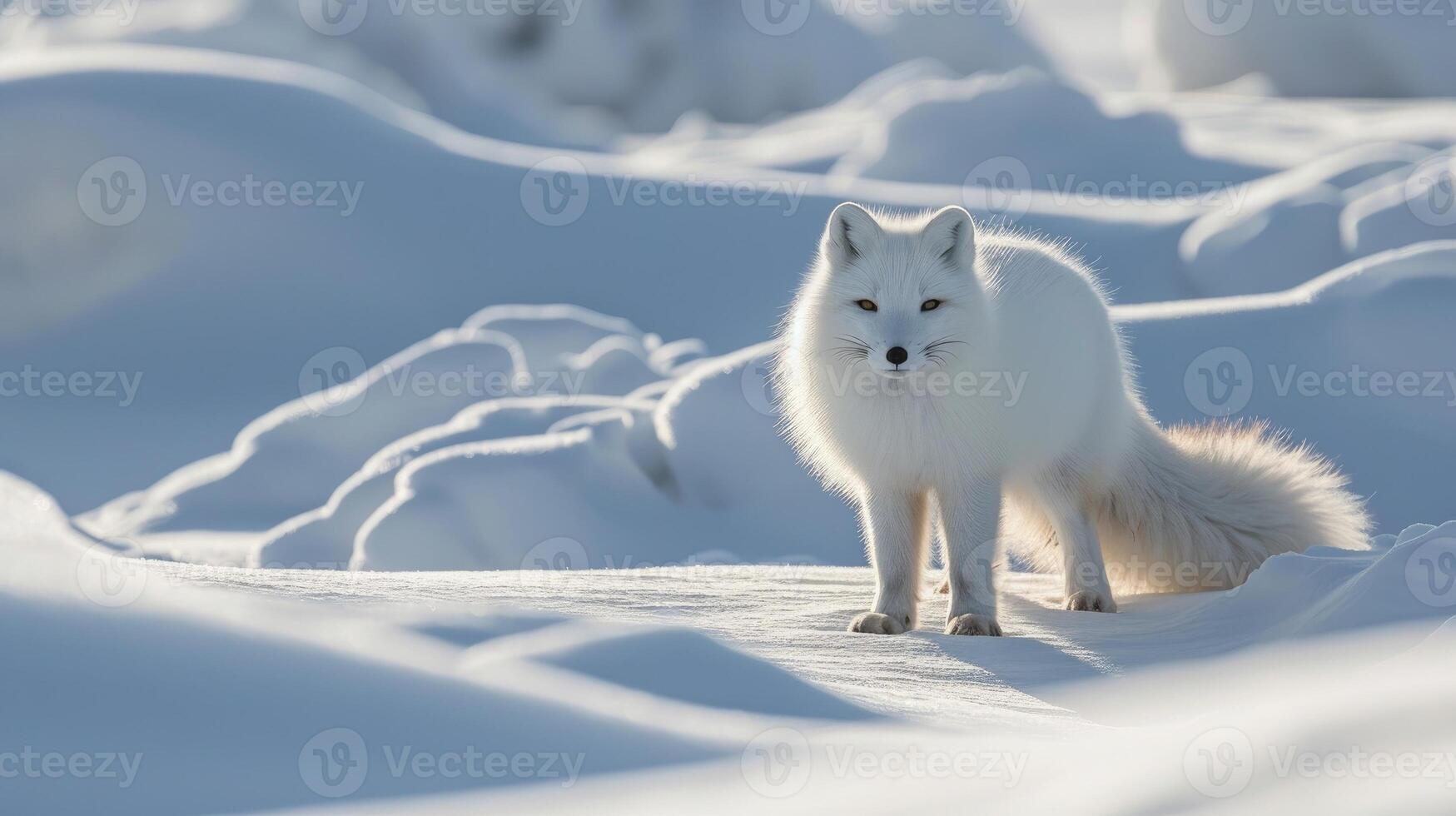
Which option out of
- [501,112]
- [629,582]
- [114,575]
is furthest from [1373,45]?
[114,575]

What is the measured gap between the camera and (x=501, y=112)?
23.7 m

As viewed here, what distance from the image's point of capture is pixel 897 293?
2744mm

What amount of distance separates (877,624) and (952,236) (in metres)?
→ 0.81

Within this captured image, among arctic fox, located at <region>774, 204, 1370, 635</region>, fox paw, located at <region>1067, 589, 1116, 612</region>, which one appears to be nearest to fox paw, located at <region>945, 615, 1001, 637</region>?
arctic fox, located at <region>774, 204, 1370, 635</region>

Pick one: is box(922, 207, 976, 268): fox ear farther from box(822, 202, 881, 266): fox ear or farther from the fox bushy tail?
the fox bushy tail

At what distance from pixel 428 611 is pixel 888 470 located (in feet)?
4.17

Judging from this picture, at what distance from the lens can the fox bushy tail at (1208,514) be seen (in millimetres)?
3293

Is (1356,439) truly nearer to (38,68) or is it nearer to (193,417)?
(193,417)

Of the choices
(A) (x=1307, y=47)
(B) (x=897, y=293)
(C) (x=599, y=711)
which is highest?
(A) (x=1307, y=47)

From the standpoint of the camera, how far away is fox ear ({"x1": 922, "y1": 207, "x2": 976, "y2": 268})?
9.15ft

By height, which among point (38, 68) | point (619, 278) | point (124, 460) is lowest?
point (124, 460)

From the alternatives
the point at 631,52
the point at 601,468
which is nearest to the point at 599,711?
the point at 601,468

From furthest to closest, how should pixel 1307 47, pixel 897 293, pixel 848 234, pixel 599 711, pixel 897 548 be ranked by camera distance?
pixel 1307 47, pixel 897 548, pixel 848 234, pixel 897 293, pixel 599 711

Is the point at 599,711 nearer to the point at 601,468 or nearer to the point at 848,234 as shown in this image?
the point at 848,234
